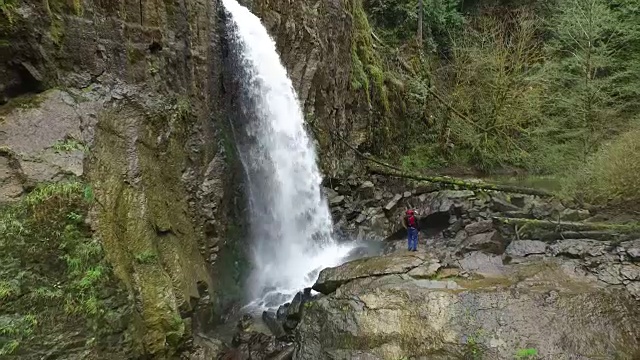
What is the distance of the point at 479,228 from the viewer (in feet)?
34.3

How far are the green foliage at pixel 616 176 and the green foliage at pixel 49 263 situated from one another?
1033 centimetres

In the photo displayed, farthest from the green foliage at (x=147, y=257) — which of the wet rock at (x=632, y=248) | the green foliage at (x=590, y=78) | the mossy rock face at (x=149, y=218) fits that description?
the green foliage at (x=590, y=78)

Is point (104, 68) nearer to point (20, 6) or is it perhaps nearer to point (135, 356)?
point (20, 6)

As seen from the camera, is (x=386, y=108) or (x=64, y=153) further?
(x=386, y=108)

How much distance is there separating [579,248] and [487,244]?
185 centimetres

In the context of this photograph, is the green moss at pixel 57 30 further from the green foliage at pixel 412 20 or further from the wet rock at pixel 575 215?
the green foliage at pixel 412 20

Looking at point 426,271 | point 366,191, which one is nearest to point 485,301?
point 426,271

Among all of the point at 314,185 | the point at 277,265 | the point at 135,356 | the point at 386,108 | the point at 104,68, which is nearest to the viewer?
the point at 135,356

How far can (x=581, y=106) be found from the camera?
13211mm

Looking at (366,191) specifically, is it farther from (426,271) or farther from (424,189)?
(426,271)

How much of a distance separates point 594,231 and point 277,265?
7.57 m

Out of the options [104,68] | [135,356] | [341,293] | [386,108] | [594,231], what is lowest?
[594,231]

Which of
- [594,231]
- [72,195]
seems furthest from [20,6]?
[594,231]

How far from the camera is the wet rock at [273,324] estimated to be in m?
7.50
